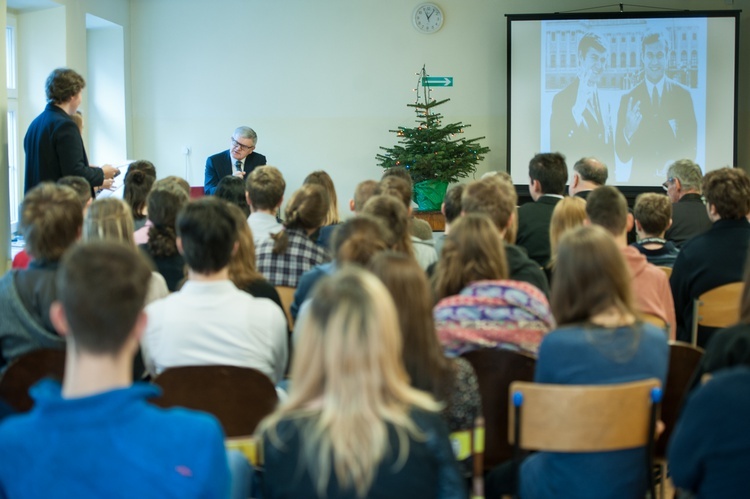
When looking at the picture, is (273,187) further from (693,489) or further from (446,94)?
(446,94)

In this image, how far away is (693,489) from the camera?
209 centimetres

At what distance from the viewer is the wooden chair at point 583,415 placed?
7.73ft

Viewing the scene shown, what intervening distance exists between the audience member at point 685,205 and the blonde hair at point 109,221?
371 cm

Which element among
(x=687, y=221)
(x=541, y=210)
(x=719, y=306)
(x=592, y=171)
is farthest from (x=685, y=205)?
(x=719, y=306)

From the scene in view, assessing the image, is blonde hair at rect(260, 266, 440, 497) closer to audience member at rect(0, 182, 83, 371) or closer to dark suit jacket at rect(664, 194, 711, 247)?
audience member at rect(0, 182, 83, 371)

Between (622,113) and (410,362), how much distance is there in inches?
300

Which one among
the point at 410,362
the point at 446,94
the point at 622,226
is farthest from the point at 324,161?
the point at 410,362

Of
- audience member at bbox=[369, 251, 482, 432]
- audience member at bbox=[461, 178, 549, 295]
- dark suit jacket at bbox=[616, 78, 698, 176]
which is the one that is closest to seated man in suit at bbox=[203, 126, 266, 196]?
dark suit jacket at bbox=[616, 78, 698, 176]

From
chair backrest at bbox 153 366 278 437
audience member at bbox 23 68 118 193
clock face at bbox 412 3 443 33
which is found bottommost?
chair backrest at bbox 153 366 278 437

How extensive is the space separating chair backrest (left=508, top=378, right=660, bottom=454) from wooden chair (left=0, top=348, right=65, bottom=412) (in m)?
1.31

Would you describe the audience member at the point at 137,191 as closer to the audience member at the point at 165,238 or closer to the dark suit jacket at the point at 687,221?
the audience member at the point at 165,238

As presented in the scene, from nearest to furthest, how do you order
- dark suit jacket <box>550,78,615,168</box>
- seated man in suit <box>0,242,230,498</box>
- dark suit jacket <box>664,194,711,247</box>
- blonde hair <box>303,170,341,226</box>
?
seated man in suit <box>0,242,230,498</box> < blonde hair <box>303,170,341,226</box> < dark suit jacket <box>664,194,711,247</box> < dark suit jacket <box>550,78,615,168</box>

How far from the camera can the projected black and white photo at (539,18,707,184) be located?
9.01 metres

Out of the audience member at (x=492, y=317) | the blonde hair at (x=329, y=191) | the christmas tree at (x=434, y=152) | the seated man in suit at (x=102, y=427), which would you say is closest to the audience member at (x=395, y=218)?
the audience member at (x=492, y=317)
